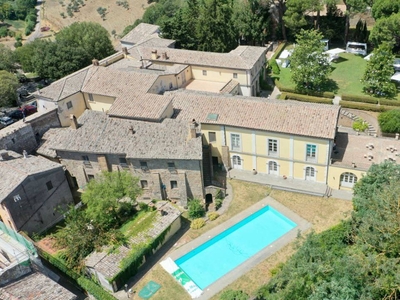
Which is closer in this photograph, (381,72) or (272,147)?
(272,147)

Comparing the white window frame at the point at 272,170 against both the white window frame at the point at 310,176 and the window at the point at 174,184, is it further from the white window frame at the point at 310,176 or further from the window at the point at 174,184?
the window at the point at 174,184

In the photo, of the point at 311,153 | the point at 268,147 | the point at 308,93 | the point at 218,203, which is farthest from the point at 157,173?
the point at 308,93

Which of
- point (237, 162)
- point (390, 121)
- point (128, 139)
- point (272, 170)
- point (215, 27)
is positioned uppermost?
point (215, 27)

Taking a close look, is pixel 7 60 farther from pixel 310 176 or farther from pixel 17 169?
pixel 310 176

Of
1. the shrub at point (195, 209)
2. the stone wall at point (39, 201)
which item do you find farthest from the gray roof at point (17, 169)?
the shrub at point (195, 209)

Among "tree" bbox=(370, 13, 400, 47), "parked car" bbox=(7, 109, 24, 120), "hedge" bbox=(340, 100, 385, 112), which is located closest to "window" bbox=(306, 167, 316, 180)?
"hedge" bbox=(340, 100, 385, 112)
